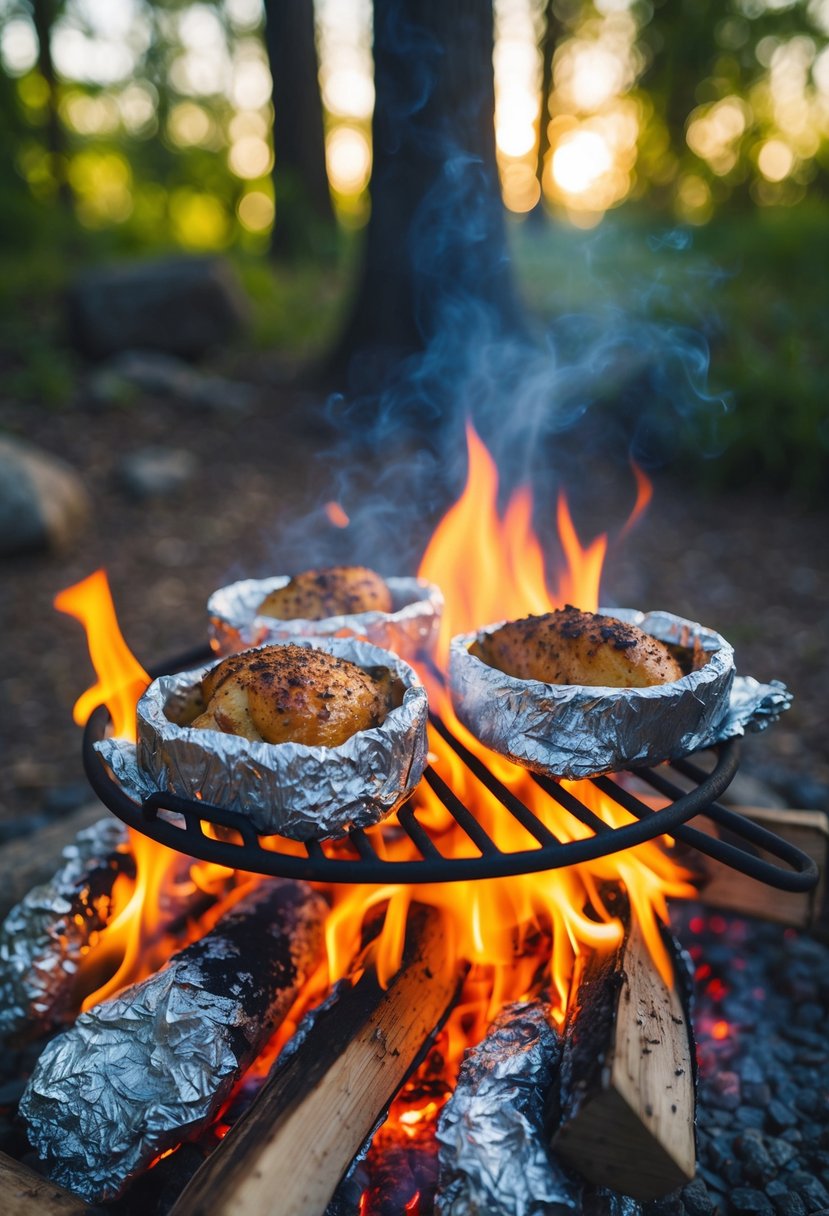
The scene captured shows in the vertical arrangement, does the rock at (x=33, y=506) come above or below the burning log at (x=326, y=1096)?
above

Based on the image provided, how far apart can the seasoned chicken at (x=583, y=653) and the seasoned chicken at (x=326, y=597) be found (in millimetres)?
595

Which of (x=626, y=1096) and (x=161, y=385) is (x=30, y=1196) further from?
(x=161, y=385)

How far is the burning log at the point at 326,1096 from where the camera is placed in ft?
5.17

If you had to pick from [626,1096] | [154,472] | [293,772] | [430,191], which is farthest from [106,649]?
[430,191]

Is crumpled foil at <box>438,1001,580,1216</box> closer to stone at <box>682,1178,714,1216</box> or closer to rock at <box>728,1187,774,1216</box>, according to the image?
stone at <box>682,1178,714,1216</box>

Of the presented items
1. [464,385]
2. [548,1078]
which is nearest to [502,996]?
[548,1078]

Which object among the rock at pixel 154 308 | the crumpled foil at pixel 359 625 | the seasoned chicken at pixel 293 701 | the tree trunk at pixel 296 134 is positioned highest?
the tree trunk at pixel 296 134

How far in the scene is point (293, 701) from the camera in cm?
191

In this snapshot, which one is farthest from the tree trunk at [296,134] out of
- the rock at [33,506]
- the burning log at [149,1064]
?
the burning log at [149,1064]

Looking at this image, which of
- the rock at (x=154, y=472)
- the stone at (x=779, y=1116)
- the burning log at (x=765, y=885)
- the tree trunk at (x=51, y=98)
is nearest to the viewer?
the stone at (x=779, y=1116)

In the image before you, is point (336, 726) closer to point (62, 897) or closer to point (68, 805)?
point (62, 897)

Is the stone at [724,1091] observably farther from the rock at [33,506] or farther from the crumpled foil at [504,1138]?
the rock at [33,506]

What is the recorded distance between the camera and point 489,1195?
1628mm

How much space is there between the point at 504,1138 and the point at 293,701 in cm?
99
